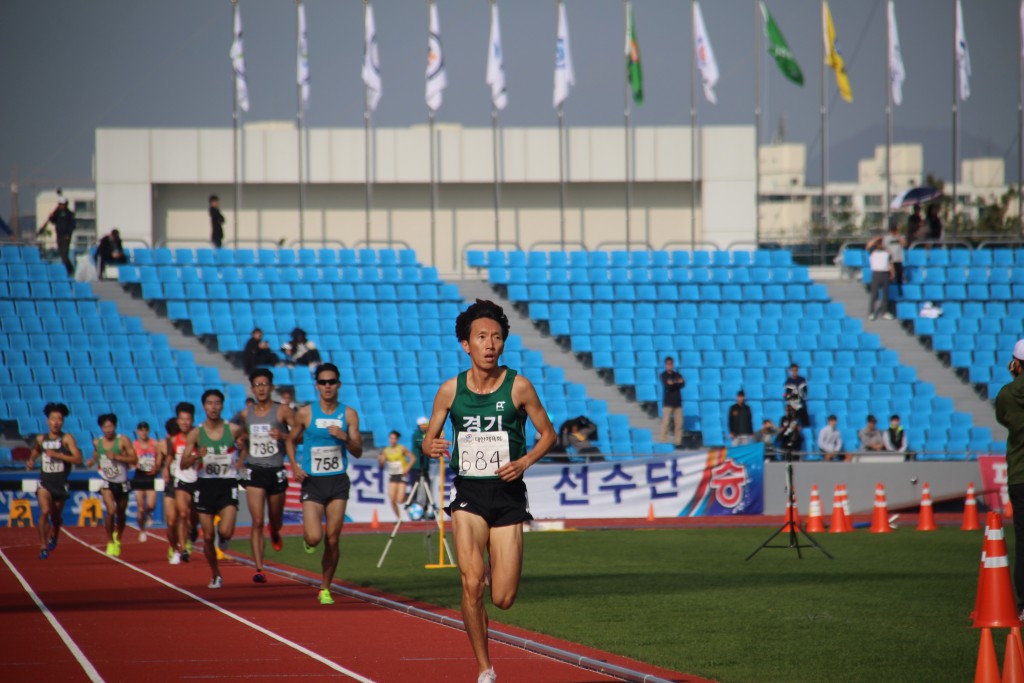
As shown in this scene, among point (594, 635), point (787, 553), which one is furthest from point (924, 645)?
point (787, 553)

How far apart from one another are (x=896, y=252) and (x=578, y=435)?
1066 cm

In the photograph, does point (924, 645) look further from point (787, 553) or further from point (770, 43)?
point (770, 43)

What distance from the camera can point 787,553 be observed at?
18.5 m

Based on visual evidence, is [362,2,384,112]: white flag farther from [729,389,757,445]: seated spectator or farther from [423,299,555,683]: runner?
[423,299,555,683]: runner

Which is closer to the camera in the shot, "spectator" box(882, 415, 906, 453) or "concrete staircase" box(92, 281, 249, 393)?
"spectator" box(882, 415, 906, 453)

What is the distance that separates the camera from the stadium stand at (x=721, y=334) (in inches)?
1178

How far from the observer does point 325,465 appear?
13273mm

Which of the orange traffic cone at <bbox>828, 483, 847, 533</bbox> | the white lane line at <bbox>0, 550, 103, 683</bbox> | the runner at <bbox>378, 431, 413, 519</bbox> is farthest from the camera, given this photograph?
the runner at <bbox>378, 431, 413, 519</bbox>

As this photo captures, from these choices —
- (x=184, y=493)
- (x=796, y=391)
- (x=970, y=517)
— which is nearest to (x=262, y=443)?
(x=184, y=493)

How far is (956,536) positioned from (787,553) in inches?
164

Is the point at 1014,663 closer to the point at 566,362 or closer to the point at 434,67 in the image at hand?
the point at 566,362

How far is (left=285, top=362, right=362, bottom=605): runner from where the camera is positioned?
13.2 m

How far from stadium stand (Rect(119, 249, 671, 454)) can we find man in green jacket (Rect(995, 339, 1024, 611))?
17566 mm

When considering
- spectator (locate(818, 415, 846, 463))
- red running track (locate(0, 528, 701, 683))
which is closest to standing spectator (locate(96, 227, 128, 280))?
spectator (locate(818, 415, 846, 463))
